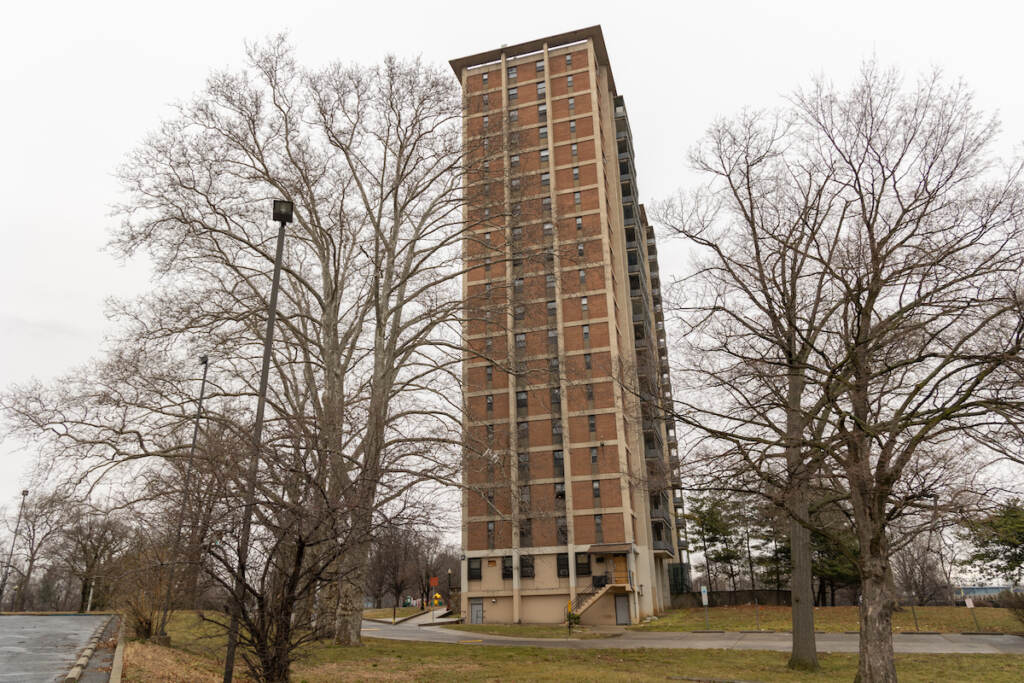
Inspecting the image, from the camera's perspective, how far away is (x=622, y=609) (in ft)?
132

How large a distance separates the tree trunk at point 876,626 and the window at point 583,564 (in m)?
29.3

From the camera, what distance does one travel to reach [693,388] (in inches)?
611

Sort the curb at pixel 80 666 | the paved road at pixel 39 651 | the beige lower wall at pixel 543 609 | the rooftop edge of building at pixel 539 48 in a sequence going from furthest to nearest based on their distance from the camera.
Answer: the rooftop edge of building at pixel 539 48, the beige lower wall at pixel 543 609, the paved road at pixel 39 651, the curb at pixel 80 666

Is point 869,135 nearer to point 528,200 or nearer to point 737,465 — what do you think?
point 737,465

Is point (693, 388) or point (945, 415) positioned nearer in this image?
point (945, 415)

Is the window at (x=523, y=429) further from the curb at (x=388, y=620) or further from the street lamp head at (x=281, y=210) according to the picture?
the street lamp head at (x=281, y=210)

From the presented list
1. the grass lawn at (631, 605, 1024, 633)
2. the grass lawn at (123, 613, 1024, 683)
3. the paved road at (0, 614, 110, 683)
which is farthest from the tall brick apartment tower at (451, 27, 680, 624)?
the paved road at (0, 614, 110, 683)

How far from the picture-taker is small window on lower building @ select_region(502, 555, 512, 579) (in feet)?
139

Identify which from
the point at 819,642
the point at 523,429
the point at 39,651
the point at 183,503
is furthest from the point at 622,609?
the point at 183,503

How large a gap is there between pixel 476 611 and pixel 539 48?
41.8 meters

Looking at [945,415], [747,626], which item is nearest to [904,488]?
[945,415]

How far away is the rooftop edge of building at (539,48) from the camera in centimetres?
5162

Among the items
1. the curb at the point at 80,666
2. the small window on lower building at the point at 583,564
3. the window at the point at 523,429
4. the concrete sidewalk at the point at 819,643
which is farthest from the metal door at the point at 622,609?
the curb at the point at 80,666

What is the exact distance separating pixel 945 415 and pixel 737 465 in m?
3.88
